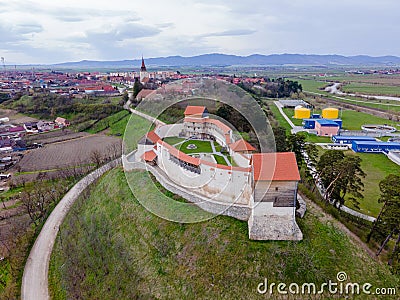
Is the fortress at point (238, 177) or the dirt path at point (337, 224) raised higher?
the fortress at point (238, 177)

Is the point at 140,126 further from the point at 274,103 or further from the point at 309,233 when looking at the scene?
the point at 274,103

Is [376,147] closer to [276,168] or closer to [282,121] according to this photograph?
[282,121]

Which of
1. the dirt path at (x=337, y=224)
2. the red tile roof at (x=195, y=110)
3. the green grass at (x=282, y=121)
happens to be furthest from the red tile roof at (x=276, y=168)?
the green grass at (x=282, y=121)

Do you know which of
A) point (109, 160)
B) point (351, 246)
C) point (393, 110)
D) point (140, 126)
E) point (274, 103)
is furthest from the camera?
point (274, 103)

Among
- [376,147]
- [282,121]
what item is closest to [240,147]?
[376,147]

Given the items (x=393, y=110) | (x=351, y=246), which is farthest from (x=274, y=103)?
(x=351, y=246)

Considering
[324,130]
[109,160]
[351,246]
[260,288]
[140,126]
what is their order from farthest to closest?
[324,130], [109,160], [140,126], [351,246], [260,288]

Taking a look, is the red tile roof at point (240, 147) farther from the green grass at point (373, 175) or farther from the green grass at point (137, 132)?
the green grass at point (137, 132)
